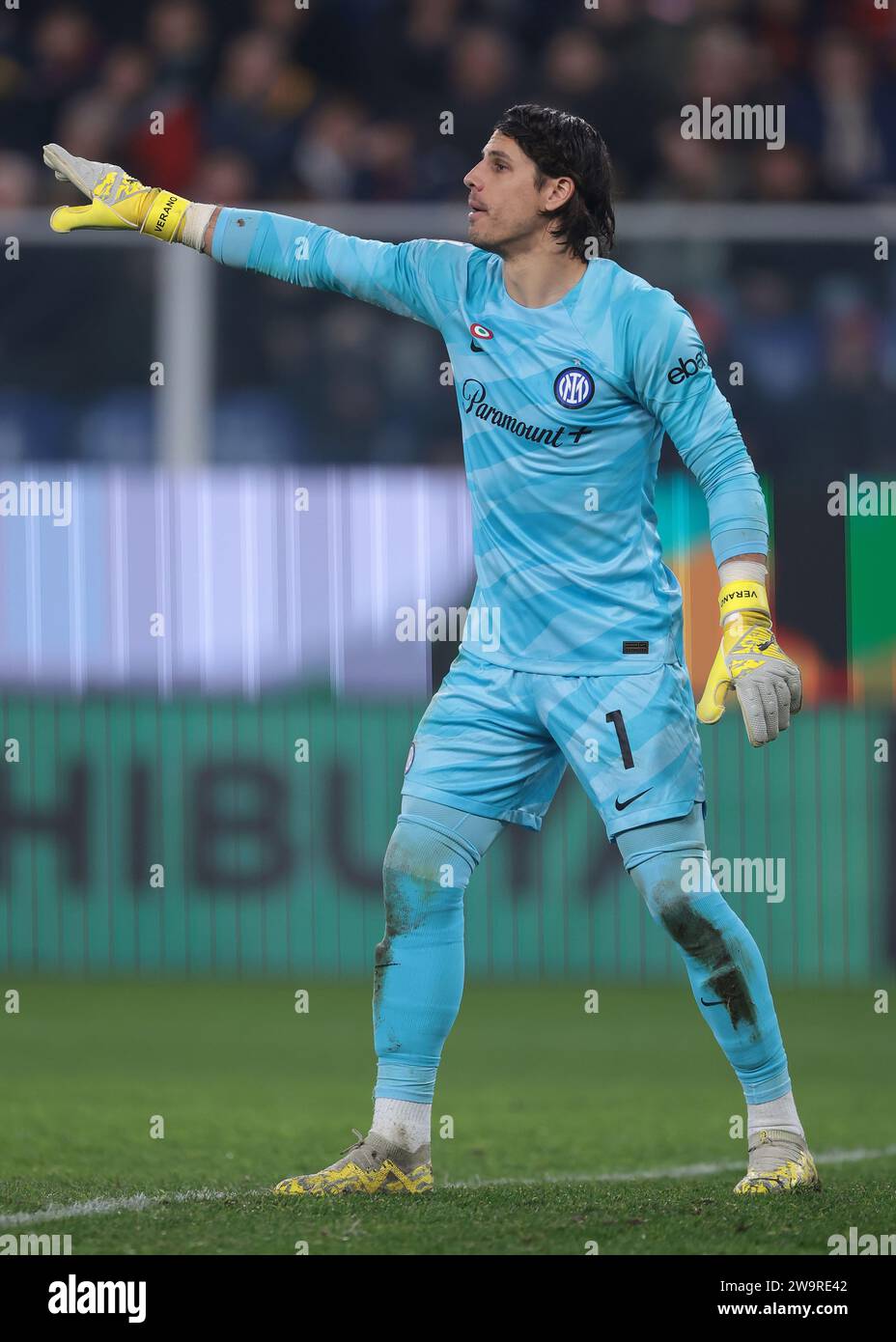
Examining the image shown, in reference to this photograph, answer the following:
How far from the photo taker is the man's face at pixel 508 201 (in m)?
4.81

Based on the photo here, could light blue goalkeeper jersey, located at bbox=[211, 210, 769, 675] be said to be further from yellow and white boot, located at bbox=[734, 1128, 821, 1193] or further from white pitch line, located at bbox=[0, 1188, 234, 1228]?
white pitch line, located at bbox=[0, 1188, 234, 1228]

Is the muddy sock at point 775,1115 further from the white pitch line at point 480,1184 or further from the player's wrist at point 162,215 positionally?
the player's wrist at point 162,215

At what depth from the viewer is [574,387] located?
15.6 feet

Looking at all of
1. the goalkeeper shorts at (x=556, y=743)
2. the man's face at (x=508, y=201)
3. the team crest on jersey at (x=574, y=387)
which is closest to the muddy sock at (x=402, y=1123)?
the goalkeeper shorts at (x=556, y=743)

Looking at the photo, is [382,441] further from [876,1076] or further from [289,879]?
[876,1076]

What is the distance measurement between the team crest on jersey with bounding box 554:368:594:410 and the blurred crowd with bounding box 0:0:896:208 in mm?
6140

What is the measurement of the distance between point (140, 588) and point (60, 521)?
1.41 feet

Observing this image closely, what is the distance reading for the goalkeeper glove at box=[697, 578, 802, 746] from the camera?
4.48 metres

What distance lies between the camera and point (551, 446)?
15.7 ft

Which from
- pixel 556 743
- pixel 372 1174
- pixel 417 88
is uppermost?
pixel 417 88

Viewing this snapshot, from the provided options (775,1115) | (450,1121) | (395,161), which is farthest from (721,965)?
(395,161)

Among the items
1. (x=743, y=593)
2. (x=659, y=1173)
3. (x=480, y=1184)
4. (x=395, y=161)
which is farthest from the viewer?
(x=395, y=161)

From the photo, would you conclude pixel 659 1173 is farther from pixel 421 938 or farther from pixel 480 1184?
pixel 421 938

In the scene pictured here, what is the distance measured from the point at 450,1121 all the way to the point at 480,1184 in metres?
0.86
